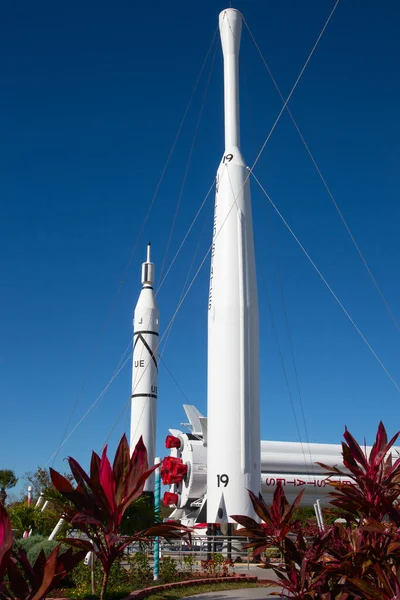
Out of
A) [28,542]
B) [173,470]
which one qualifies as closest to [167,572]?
[28,542]

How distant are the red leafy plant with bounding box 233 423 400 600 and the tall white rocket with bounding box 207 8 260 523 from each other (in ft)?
32.8

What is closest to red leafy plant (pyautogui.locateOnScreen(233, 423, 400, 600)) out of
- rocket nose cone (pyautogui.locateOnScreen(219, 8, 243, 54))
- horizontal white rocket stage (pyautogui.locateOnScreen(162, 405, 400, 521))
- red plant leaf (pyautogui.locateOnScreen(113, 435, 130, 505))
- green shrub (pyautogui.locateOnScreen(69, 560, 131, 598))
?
red plant leaf (pyautogui.locateOnScreen(113, 435, 130, 505))

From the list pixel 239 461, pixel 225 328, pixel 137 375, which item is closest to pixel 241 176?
pixel 225 328

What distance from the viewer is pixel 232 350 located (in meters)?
18.2

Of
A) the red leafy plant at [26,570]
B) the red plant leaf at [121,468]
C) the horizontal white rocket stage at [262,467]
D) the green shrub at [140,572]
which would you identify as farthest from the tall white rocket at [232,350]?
the red leafy plant at [26,570]

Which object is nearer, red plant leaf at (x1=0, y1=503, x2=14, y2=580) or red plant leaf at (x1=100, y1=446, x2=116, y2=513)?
red plant leaf at (x1=0, y1=503, x2=14, y2=580)

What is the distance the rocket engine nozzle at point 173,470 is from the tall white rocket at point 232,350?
990 centimetres

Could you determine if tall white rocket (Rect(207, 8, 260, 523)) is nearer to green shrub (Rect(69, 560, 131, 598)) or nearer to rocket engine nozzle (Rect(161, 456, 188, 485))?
green shrub (Rect(69, 560, 131, 598))

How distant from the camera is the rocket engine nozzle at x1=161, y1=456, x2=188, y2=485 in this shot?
1078 inches

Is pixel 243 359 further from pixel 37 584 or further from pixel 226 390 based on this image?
pixel 37 584

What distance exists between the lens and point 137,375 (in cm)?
2720

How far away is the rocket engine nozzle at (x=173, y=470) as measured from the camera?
1078 inches

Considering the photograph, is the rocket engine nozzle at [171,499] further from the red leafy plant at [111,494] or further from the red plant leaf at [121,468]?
the red plant leaf at [121,468]

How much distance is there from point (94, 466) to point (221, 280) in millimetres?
13519
